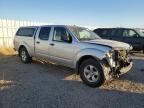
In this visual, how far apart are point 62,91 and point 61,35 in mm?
2311

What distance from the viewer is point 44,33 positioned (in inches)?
327

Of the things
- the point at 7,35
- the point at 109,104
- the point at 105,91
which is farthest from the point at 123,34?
the point at 109,104

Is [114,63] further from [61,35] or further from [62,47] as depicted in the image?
[61,35]

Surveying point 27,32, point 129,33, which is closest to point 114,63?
point 27,32

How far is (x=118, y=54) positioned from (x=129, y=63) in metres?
0.76

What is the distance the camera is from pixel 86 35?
24.5 ft

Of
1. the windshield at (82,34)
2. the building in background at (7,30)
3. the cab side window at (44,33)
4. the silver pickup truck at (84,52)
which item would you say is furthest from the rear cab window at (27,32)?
the building in background at (7,30)

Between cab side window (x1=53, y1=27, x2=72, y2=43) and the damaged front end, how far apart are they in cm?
152

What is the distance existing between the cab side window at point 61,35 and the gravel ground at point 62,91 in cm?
127

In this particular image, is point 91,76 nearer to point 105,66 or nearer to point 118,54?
point 105,66

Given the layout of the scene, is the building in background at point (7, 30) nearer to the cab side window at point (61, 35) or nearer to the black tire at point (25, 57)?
the black tire at point (25, 57)

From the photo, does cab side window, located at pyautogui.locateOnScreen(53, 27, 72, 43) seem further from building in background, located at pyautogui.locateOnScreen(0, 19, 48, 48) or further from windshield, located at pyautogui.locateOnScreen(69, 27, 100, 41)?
building in background, located at pyautogui.locateOnScreen(0, 19, 48, 48)

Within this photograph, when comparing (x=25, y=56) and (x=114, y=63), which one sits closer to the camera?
(x=114, y=63)

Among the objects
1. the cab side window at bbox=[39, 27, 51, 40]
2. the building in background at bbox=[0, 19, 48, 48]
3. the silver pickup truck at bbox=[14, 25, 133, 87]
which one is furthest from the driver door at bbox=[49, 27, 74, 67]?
the building in background at bbox=[0, 19, 48, 48]
